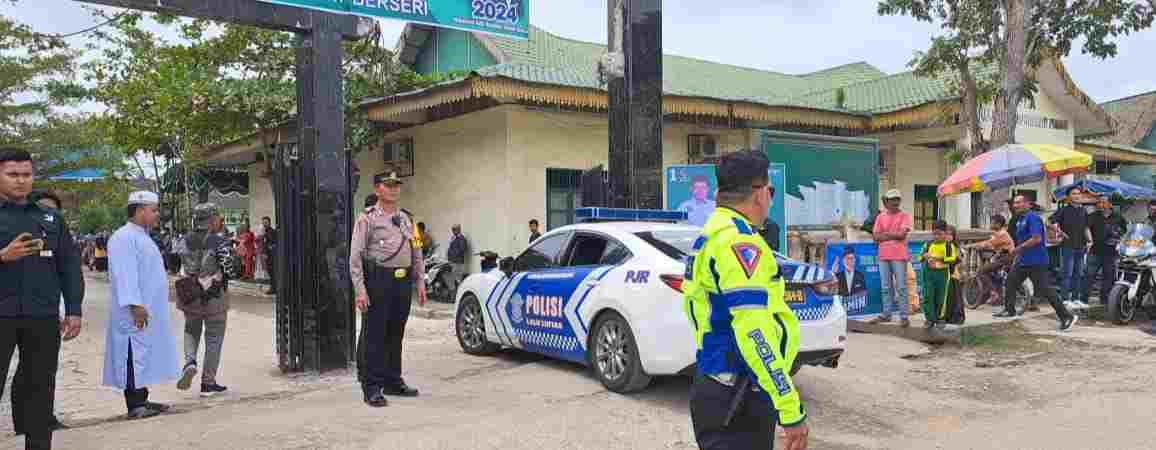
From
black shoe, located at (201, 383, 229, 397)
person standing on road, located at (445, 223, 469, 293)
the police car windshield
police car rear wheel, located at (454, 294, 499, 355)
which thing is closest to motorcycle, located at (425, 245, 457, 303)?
person standing on road, located at (445, 223, 469, 293)

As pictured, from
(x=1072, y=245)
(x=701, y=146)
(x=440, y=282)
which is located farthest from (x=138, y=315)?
(x=701, y=146)

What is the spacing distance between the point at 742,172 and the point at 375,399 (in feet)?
13.6

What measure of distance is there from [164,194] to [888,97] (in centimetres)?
2244

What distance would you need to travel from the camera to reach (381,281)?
247 inches

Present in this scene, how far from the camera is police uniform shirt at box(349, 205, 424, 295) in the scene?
6.16 m

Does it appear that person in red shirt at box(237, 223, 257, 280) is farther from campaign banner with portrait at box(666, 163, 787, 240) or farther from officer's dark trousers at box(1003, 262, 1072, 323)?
officer's dark trousers at box(1003, 262, 1072, 323)

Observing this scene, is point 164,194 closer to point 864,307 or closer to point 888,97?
point 888,97

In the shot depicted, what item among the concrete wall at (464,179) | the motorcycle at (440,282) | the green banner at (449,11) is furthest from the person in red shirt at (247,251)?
the green banner at (449,11)

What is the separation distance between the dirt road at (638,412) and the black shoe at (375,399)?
7cm

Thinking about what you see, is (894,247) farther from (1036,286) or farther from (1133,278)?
(1133,278)

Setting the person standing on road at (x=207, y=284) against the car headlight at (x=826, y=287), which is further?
the person standing on road at (x=207, y=284)

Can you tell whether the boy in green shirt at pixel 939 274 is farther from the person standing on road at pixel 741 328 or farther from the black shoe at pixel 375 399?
the person standing on road at pixel 741 328

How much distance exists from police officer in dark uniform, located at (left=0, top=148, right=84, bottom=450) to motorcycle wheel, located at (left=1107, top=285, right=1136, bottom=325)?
1137 centimetres

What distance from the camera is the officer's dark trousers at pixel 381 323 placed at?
6180mm
